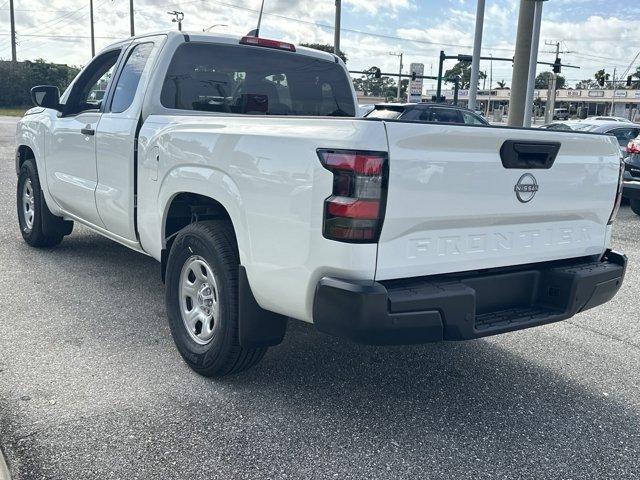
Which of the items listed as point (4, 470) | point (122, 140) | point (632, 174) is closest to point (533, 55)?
point (632, 174)

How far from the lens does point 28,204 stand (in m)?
6.77

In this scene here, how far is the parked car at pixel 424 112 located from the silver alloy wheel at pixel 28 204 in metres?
8.29

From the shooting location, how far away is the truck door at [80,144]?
5113 millimetres

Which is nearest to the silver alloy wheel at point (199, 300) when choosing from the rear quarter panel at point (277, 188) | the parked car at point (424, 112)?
the rear quarter panel at point (277, 188)

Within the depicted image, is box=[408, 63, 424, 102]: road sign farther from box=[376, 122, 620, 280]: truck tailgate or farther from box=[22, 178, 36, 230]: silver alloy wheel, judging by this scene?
box=[376, 122, 620, 280]: truck tailgate

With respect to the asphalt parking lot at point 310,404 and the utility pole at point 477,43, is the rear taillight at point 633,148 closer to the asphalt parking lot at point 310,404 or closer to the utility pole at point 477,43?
the asphalt parking lot at point 310,404

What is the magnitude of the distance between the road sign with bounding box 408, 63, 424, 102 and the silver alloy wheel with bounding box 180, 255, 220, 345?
22.6m

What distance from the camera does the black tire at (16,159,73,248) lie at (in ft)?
20.9

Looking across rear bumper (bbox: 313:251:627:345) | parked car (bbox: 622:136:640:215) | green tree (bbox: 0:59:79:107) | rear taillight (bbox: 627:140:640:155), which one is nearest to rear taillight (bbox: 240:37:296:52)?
rear bumper (bbox: 313:251:627:345)

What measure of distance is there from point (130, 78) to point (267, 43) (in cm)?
105

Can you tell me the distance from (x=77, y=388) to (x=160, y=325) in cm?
113

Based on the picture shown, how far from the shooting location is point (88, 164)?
512cm

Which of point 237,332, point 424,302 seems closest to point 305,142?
point 424,302

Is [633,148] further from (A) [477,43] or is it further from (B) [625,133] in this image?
(A) [477,43]
